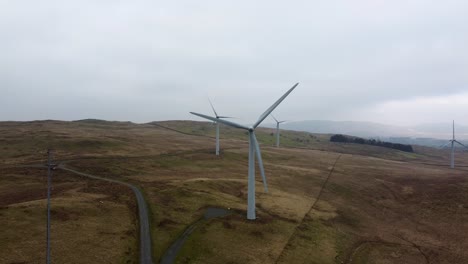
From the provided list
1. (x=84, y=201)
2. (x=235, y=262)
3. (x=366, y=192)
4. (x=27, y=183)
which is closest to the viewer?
(x=235, y=262)

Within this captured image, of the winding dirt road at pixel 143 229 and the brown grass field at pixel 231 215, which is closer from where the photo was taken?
the winding dirt road at pixel 143 229

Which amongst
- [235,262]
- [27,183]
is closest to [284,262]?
[235,262]

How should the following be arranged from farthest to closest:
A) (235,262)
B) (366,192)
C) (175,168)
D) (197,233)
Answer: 1. (175,168)
2. (366,192)
3. (197,233)
4. (235,262)

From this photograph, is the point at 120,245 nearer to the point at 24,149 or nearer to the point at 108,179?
the point at 108,179

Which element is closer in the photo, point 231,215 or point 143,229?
point 143,229

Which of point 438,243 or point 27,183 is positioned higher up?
point 27,183

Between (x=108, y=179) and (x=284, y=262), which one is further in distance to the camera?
(x=108, y=179)

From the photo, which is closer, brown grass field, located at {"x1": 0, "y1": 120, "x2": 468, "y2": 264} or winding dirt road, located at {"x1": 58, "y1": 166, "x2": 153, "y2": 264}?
winding dirt road, located at {"x1": 58, "y1": 166, "x2": 153, "y2": 264}

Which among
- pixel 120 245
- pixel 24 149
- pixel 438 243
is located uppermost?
pixel 24 149
